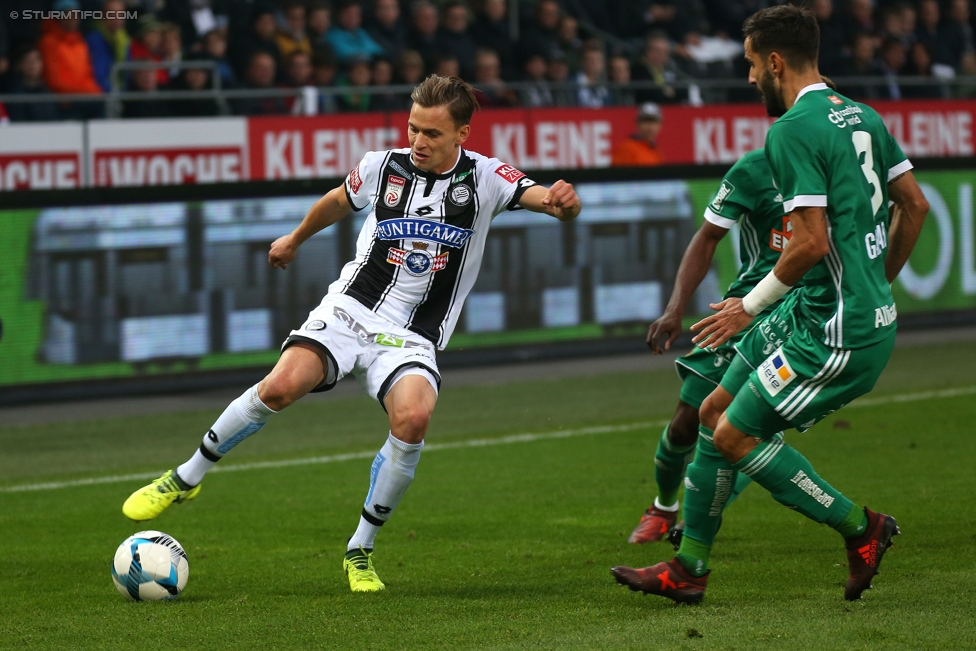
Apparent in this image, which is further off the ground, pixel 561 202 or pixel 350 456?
pixel 561 202

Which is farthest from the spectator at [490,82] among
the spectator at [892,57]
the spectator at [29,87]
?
the spectator at [892,57]

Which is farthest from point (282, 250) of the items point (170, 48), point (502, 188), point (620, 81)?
point (620, 81)

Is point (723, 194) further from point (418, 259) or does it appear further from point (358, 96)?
point (358, 96)

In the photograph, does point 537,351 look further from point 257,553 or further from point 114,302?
point 257,553

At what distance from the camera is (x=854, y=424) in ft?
31.7

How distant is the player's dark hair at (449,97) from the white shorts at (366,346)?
887 millimetres

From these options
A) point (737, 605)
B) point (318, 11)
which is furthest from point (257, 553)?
point (318, 11)

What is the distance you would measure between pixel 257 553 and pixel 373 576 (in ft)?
3.25

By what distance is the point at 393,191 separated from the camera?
228 inches

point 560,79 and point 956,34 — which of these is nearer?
point 560,79

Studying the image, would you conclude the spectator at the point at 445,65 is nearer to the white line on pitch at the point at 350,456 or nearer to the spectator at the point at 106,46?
the spectator at the point at 106,46

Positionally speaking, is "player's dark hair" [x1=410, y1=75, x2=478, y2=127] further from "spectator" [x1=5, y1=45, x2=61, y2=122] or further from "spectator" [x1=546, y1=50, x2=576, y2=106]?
"spectator" [x1=546, y1=50, x2=576, y2=106]

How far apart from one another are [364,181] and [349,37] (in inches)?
414

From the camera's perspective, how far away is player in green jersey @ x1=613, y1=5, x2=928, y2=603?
15.1 ft
